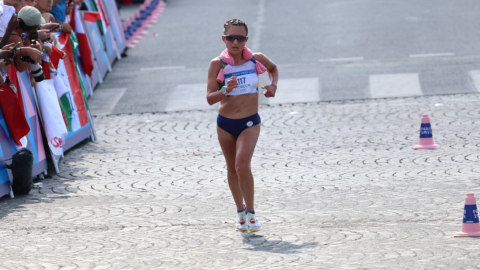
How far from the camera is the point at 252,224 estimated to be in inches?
320

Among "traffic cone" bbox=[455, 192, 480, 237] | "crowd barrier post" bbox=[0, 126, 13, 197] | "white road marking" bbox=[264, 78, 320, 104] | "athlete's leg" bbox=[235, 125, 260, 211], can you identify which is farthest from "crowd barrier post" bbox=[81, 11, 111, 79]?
"traffic cone" bbox=[455, 192, 480, 237]

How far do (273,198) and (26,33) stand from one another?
3557 millimetres

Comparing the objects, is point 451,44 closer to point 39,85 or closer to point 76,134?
point 76,134

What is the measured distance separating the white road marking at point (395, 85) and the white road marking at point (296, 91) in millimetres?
1065

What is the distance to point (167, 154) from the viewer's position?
12.7 m

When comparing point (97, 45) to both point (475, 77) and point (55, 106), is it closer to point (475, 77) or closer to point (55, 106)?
point (55, 106)

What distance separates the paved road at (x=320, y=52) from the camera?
1733cm

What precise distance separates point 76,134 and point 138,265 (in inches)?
262

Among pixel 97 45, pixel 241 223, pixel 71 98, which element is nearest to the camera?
pixel 241 223

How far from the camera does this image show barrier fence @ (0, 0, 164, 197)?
33.7 feet

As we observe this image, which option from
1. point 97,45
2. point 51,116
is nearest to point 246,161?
point 51,116

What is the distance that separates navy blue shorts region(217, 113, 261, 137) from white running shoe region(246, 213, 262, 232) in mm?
748

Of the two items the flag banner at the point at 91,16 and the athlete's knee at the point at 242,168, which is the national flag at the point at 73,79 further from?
the athlete's knee at the point at 242,168

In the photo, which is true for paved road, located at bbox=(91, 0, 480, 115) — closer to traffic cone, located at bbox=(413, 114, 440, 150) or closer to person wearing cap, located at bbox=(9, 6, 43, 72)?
traffic cone, located at bbox=(413, 114, 440, 150)
